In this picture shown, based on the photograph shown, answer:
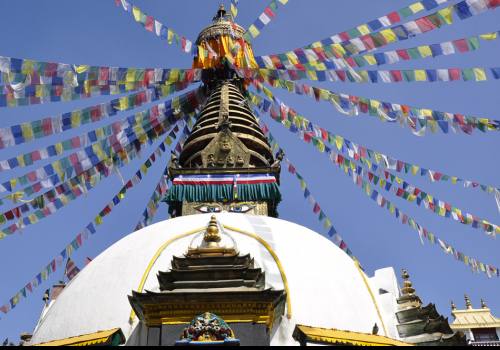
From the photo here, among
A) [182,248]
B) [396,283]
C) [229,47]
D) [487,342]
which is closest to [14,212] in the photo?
[182,248]

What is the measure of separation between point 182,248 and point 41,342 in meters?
2.02

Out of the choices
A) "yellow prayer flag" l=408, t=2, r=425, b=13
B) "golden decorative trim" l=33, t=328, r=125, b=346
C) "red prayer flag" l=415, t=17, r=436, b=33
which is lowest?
"golden decorative trim" l=33, t=328, r=125, b=346

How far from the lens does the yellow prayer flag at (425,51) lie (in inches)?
306

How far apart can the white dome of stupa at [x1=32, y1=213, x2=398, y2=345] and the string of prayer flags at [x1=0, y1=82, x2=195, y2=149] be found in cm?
238

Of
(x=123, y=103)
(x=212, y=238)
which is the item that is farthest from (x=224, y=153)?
(x=212, y=238)

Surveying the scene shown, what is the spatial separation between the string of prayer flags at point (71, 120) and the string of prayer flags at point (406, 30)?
13.3 feet

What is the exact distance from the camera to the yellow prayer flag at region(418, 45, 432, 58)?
25.5 feet

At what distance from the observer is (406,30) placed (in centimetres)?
785

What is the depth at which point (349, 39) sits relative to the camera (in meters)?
8.73

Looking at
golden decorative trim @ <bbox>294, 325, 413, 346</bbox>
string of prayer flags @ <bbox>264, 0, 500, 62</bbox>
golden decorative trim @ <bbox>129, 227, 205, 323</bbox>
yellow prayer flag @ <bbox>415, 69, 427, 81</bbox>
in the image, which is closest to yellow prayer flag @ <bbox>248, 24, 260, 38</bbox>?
string of prayer flags @ <bbox>264, 0, 500, 62</bbox>

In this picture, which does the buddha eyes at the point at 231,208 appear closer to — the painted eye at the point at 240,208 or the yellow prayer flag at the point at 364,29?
the painted eye at the point at 240,208

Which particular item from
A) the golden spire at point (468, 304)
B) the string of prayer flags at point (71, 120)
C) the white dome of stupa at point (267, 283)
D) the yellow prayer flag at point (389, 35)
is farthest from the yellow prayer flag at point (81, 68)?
the golden spire at point (468, 304)

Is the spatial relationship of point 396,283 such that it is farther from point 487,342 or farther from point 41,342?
point 487,342

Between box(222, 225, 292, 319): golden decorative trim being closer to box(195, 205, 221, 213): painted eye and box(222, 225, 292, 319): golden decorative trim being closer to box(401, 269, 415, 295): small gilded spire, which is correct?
box(401, 269, 415, 295): small gilded spire
